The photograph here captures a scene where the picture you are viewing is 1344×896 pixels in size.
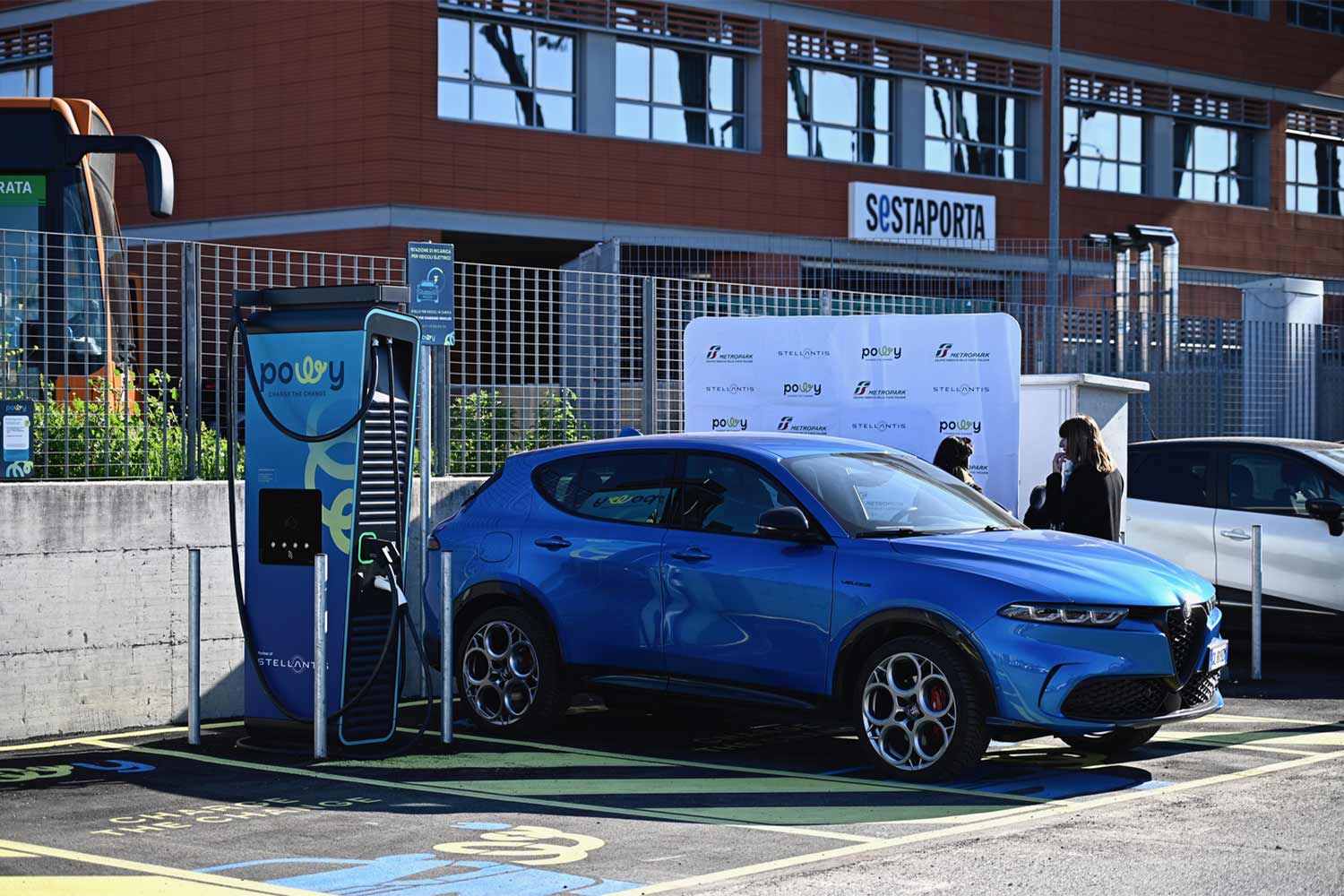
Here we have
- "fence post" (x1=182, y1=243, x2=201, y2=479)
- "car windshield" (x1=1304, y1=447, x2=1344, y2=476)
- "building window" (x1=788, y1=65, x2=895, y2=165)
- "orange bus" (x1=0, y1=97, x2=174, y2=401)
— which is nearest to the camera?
"orange bus" (x1=0, y1=97, x2=174, y2=401)

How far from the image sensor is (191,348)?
11.8 metres

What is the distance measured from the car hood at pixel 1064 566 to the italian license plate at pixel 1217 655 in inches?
9.2

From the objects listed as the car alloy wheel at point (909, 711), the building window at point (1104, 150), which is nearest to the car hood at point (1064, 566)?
the car alloy wheel at point (909, 711)

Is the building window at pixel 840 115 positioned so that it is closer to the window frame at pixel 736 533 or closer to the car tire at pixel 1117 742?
the window frame at pixel 736 533

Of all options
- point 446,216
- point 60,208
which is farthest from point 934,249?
point 60,208

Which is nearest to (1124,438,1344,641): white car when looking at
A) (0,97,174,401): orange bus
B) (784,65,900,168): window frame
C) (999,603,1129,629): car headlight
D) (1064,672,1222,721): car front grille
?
(1064,672,1222,721): car front grille

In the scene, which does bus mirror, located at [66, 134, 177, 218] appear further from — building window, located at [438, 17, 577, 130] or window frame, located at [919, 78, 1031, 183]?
window frame, located at [919, 78, 1031, 183]

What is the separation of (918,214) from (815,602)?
88.2 ft

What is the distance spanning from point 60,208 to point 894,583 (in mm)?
9088

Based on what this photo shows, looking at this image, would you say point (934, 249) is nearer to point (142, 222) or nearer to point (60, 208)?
point (142, 222)

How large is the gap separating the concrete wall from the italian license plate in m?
5.57

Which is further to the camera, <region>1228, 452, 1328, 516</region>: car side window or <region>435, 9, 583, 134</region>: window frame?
<region>435, 9, 583, 134</region>: window frame

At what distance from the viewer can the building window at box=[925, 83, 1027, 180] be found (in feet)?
120

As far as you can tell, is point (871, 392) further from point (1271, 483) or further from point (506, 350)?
point (1271, 483)
